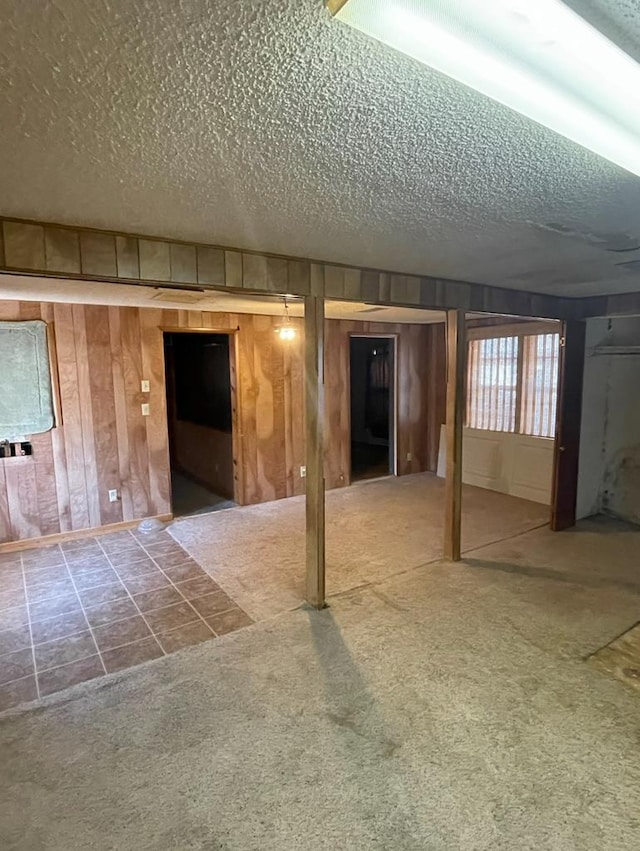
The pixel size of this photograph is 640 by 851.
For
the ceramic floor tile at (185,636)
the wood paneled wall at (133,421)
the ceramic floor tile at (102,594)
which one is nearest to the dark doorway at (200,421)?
the wood paneled wall at (133,421)

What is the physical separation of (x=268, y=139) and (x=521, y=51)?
2.29ft

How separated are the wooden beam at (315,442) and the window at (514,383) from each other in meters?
3.31

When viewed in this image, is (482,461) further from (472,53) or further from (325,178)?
(472,53)

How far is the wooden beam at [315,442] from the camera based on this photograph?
3.03 meters

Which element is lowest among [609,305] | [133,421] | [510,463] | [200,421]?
[510,463]

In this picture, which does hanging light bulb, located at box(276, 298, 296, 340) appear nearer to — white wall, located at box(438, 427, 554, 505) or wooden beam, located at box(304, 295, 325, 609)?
wooden beam, located at box(304, 295, 325, 609)

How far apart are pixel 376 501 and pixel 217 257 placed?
3.81 m

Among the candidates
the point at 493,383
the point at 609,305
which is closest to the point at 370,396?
the point at 493,383

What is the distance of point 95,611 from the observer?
3238 millimetres

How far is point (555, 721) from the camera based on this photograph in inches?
85.7

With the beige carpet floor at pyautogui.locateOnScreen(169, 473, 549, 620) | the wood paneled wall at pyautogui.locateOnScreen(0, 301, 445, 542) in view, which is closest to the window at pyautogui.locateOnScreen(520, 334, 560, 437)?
the beige carpet floor at pyautogui.locateOnScreen(169, 473, 549, 620)

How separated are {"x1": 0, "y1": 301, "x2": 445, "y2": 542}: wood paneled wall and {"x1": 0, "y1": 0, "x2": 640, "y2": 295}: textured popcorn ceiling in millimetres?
2668

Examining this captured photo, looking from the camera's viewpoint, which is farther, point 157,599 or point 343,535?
point 343,535

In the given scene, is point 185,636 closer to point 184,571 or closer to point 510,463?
point 184,571
